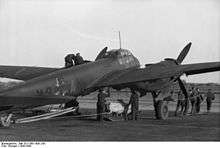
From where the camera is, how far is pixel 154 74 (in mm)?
18812

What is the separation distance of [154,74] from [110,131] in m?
5.33

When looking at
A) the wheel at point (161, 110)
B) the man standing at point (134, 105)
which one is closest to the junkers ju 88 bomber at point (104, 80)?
the wheel at point (161, 110)

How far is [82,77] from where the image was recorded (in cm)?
1839

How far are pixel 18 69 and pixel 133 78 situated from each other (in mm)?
9150

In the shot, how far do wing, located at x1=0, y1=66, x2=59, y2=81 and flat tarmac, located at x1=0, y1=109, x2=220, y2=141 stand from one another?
Answer: 6.78 meters

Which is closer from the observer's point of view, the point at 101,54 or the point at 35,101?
the point at 35,101

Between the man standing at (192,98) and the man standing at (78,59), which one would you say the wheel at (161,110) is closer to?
the man standing at (192,98)

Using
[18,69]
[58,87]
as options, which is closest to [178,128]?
[58,87]

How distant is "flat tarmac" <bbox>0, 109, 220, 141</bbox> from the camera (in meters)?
12.6

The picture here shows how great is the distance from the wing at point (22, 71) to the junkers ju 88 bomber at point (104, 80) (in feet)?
0.20

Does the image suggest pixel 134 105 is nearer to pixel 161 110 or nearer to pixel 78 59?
pixel 161 110

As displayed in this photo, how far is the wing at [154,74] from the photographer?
1858 cm

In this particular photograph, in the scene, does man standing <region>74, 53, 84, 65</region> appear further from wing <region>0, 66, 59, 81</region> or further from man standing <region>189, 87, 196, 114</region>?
man standing <region>189, 87, 196, 114</region>

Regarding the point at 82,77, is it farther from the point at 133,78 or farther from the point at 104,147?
the point at 104,147
